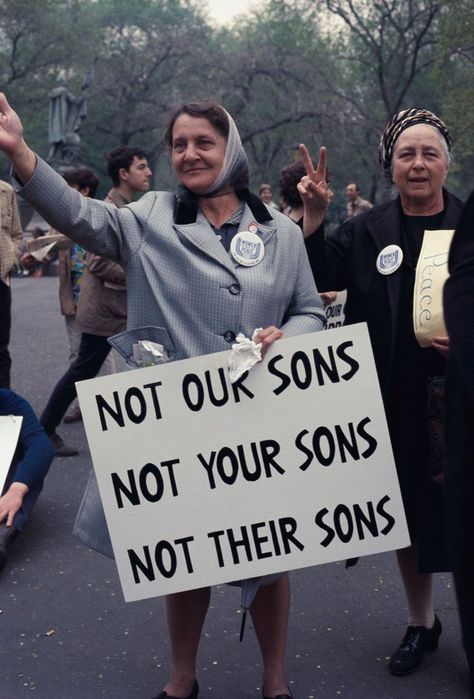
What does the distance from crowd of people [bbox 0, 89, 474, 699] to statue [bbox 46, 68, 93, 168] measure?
104 feet

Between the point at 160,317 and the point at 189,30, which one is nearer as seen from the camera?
the point at 160,317

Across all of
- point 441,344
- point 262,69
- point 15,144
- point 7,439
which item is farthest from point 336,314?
point 262,69

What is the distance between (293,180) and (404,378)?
2597 millimetres

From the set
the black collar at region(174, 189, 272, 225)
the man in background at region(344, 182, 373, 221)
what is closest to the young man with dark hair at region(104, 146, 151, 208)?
the black collar at region(174, 189, 272, 225)

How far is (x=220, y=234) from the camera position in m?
3.25

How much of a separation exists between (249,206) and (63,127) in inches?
1281

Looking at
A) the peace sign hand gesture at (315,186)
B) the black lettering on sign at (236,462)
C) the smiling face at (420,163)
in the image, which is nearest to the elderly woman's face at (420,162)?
the smiling face at (420,163)

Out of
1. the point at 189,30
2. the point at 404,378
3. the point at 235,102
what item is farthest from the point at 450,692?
the point at 189,30

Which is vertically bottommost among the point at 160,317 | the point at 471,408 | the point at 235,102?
the point at 235,102

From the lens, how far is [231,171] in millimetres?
3229

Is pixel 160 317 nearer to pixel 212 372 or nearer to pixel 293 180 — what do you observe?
pixel 212 372

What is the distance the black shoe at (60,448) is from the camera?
6973 mm

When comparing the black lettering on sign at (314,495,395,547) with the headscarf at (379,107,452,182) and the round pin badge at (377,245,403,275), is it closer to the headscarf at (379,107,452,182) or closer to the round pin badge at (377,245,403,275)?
the round pin badge at (377,245,403,275)

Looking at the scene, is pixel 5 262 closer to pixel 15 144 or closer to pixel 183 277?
pixel 183 277
